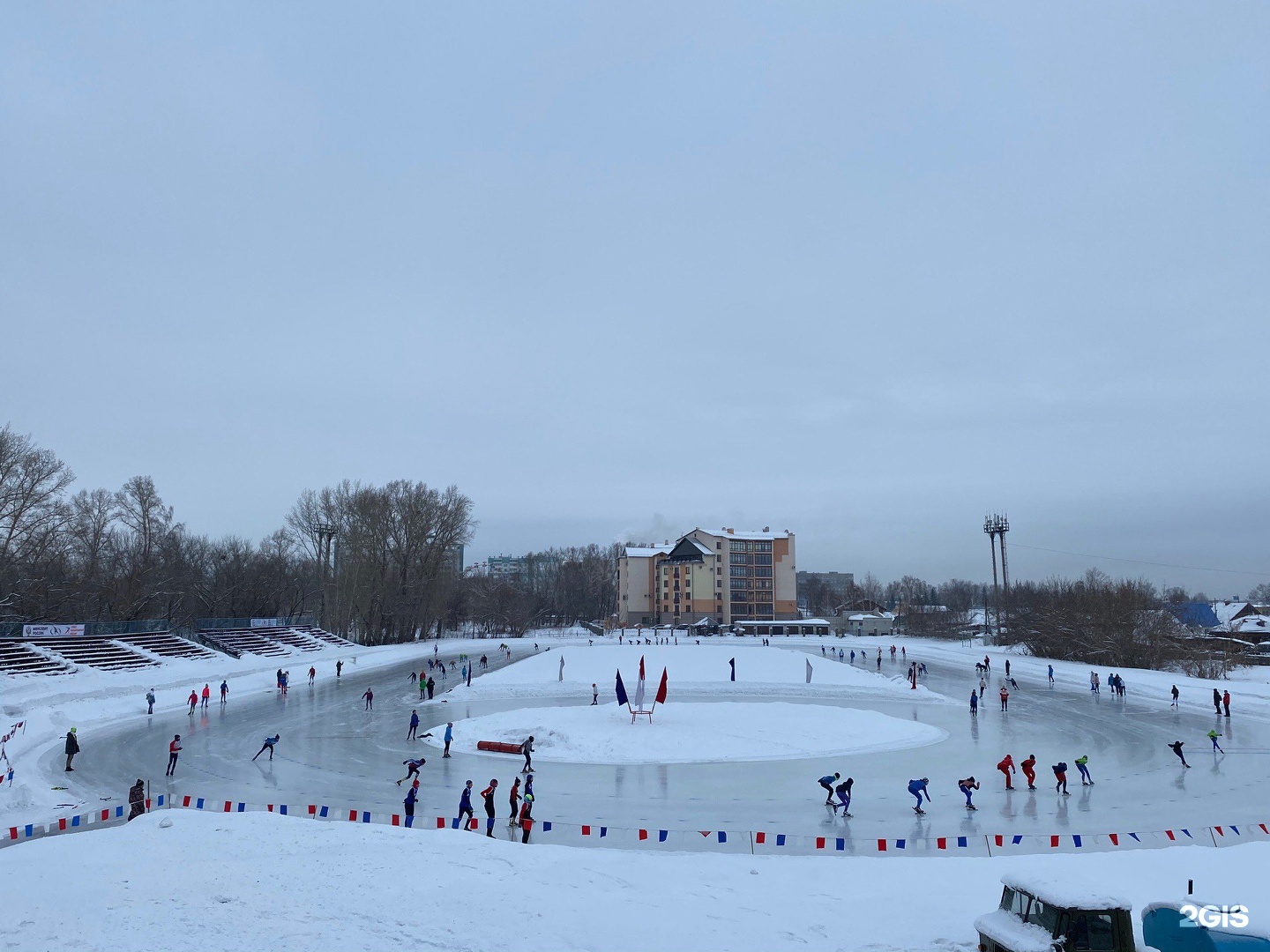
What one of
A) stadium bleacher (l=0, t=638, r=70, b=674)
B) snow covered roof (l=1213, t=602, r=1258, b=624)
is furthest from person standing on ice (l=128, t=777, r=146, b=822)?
snow covered roof (l=1213, t=602, r=1258, b=624)

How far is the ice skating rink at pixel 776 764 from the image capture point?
1875 cm

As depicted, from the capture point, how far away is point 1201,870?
551 inches

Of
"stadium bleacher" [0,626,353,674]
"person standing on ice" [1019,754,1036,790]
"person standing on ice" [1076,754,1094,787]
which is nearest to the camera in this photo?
"person standing on ice" [1019,754,1036,790]

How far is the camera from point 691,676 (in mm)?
52156

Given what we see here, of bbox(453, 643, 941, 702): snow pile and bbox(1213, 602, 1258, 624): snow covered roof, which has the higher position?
bbox(1213, 602, 1258, 624): snow covered roof

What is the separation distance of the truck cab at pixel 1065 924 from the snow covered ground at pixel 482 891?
453 mm

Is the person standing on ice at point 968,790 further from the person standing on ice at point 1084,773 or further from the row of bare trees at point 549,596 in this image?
the row of bare trees at point 549,596

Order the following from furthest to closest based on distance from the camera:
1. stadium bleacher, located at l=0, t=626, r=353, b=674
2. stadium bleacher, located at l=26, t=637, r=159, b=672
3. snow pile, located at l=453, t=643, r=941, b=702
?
stadium bleacher, located at l=26, t=637, r=159, b=672
snow pile, located at l=453, t=643, r=941, b=702
stadium bleacher, located at l=0, t=626, r=353, b=674

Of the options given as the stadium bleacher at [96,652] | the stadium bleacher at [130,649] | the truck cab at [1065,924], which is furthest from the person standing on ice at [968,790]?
the stadium bleacher at [96,652]

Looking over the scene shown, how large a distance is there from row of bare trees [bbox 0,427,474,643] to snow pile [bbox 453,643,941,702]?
30436 millimetres

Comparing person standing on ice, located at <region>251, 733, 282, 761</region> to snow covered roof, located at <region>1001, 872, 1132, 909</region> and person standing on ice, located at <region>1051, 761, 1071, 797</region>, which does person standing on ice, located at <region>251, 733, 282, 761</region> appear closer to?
person standing on ice, located at <region>1051, 761, 1071, 797</region>

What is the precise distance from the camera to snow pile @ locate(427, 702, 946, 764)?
2606 cm

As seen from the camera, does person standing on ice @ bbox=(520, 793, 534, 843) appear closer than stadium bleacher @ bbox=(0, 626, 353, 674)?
Yes

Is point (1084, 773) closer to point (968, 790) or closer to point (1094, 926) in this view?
point (968, 790)
